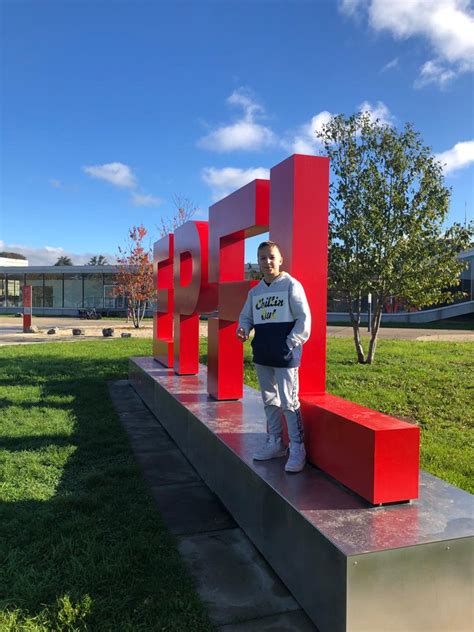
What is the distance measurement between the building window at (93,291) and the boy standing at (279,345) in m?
41.5

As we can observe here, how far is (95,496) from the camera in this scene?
4.23m

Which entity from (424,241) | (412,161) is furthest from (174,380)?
(412,161)

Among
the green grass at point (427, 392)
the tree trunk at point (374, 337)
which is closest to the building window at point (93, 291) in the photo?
the green grass at point (427, 392)

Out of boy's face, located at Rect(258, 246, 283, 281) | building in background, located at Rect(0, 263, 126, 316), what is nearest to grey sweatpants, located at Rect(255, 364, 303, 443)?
boy's face, located at Rect(258, 246, 283, 281)

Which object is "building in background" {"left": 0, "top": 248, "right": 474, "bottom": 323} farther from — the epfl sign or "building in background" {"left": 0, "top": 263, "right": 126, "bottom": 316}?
the epfl sign

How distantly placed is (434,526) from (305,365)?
Answer: 159 cm

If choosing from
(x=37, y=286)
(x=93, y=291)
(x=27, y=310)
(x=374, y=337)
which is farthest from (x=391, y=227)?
(x=37, y=286)

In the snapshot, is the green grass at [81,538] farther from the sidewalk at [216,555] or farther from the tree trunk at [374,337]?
the tree trunk at [374,337]

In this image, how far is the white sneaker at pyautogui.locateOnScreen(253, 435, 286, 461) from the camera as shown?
3.69 metres

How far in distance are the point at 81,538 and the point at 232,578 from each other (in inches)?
43.9

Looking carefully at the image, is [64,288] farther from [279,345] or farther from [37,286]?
[279,345]

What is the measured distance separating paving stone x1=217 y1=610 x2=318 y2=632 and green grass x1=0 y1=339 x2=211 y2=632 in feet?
0.58

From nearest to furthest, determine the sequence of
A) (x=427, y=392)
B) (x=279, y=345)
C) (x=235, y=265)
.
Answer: (x=279, y=345) < (x=235, y=265) < (x=427, y=392)

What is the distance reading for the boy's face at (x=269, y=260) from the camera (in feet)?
12.1
